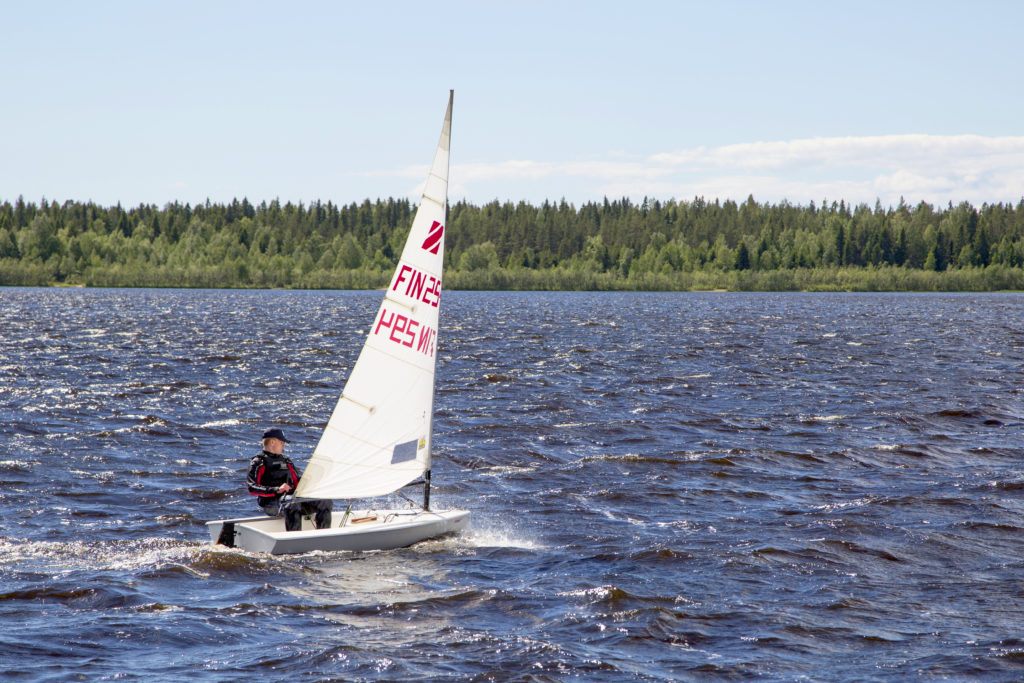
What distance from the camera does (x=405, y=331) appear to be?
1773 cm

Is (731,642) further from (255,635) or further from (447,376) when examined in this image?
(447,376)

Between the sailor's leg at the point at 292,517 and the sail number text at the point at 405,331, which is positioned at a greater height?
the sail number text at the point at 405,331

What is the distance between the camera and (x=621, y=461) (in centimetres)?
2661

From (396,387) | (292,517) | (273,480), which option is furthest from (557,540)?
(273,480)

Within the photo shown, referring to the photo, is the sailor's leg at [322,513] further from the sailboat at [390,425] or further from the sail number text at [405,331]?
the sail number text at [405,331]

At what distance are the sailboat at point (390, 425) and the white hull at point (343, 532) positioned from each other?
0.02 metres

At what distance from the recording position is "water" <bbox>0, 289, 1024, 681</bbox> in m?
13.1

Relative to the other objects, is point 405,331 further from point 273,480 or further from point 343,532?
point 343,532

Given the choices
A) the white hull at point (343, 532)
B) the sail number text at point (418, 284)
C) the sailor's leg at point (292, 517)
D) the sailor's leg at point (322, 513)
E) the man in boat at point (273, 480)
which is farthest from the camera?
the sail number text at point (418, 284)

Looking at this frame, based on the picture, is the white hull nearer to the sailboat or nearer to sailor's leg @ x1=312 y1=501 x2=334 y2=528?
the sailboat

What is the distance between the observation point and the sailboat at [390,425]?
1695cm

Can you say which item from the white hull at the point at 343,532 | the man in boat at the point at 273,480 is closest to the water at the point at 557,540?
the white hull at the point at 343,532

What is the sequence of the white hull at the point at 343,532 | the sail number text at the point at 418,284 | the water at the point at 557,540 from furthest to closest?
the sail number text at the point at 418,284 → the white hull at the point at 343,532 → the water at the point at 557,540

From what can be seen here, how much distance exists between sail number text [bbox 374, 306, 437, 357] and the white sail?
0.06 ft
